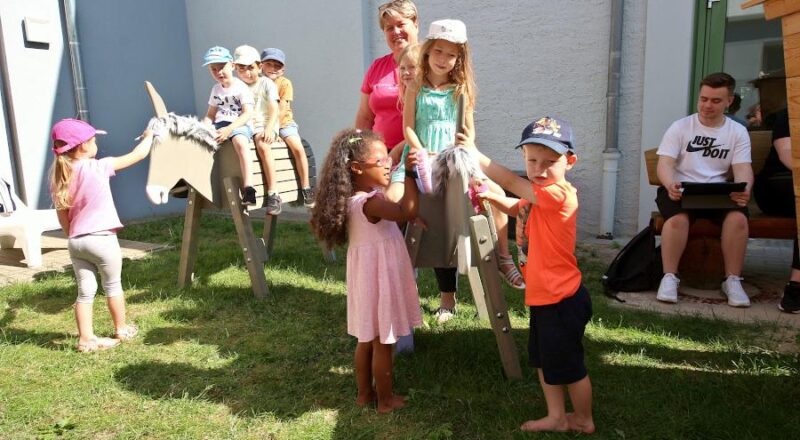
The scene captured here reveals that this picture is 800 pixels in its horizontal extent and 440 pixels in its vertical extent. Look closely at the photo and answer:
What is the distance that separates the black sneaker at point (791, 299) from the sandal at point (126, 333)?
4.46 metres

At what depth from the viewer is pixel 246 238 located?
15.4 feet

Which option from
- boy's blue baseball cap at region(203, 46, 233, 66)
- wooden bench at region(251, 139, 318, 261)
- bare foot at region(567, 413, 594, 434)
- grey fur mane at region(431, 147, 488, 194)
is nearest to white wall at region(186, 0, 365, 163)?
wooden bench at region(251, 139, 318, 261)

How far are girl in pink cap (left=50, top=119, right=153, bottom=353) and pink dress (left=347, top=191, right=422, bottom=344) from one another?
189cm

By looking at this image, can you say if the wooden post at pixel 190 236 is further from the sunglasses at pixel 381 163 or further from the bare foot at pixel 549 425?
the bare foot at pixel 549 425

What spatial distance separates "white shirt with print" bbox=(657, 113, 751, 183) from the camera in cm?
443

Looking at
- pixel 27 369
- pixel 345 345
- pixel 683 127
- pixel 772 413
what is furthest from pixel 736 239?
pixel 27 369

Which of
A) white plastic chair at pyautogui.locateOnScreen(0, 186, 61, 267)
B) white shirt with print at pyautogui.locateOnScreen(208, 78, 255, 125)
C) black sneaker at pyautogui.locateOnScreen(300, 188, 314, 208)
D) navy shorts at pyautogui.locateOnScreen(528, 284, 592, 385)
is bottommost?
white plastic chair at pyautogui.locateOnScreen(0, 186, 61, 267)

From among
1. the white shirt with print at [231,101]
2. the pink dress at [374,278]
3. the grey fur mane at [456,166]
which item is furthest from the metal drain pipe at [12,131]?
the grey fur mane at [456,166]

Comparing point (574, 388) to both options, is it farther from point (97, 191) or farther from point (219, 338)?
point (97, 191)

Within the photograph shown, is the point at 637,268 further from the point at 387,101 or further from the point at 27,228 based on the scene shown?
the point at 27,228

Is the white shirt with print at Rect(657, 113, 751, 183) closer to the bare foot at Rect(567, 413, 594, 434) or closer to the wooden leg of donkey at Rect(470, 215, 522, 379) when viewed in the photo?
the wooden leg of donkey at Rect(470, 215, 522, 379)

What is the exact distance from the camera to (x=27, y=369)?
11.4 ft

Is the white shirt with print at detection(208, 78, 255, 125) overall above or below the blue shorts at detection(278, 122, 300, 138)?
above

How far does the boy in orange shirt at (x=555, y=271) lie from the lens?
2.42 metres
